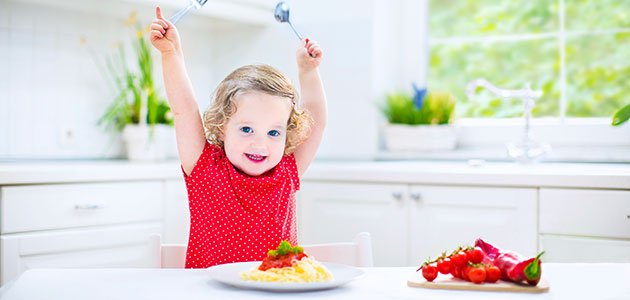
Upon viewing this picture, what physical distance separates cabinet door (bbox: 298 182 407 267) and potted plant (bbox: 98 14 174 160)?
0.67 metres

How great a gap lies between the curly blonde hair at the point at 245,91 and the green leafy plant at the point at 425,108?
1.47 m

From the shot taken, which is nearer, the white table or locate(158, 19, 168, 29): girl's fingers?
the white table

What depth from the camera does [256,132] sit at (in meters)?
1.43

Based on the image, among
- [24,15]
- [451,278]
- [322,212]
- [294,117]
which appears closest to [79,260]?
[322,212]

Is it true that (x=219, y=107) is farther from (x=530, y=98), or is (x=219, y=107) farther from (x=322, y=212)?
(x=530, y=98)

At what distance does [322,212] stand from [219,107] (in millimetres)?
1217

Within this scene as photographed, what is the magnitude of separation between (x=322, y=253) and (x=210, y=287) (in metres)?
0.42

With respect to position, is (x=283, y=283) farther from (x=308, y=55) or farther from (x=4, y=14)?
(x=4, y=14)

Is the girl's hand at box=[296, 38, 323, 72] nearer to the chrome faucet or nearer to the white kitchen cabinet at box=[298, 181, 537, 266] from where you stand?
the white kitchen cabinet at box=[298, 181, 537, 266]

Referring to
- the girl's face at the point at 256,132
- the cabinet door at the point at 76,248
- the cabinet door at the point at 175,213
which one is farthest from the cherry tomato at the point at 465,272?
the cabinet door at the point at 175,213

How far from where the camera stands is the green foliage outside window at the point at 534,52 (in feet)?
9.36

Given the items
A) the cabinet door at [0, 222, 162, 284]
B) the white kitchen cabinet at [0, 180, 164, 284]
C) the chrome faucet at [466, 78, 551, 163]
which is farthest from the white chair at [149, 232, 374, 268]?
the chrome faucet at [466, 78, 551, 163]

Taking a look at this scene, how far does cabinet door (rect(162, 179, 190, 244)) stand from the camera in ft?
8.63

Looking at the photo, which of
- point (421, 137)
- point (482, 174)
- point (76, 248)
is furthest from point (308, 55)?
point (421, 137)
